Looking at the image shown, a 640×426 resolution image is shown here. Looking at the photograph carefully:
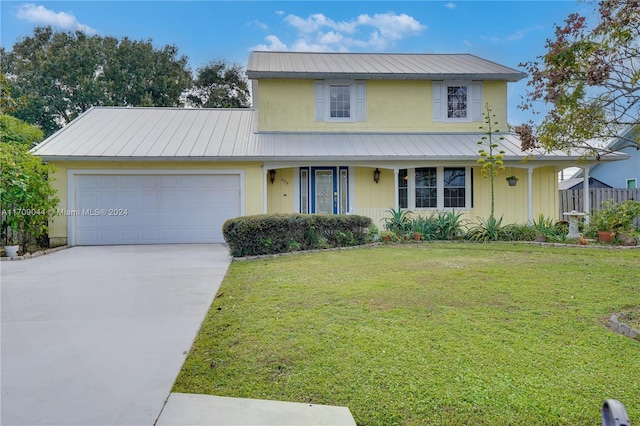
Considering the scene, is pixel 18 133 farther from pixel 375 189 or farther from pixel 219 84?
pixel 375 189

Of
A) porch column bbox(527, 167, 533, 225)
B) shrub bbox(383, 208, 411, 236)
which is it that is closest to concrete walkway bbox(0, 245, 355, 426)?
shrub bbox(383, 208, 411, 236)

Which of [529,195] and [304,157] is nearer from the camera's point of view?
[304,157]

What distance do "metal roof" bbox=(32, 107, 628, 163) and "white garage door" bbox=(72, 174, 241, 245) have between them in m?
0.86

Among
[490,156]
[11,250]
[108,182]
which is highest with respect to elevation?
[490,156]

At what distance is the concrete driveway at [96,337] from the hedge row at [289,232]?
107cm

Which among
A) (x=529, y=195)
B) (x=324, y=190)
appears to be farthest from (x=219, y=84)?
(x=529, y=195)

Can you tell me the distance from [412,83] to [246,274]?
10177mm

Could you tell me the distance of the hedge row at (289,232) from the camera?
931 cm

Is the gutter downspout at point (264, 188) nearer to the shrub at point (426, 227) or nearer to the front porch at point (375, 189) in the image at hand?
the front porch at point (375, 189)

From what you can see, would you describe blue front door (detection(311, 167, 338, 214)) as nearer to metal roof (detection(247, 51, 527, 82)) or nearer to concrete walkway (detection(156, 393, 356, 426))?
metal roof (detection(247, 51, 527, 82))

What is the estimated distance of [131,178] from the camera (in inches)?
496

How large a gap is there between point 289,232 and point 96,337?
19.6ft

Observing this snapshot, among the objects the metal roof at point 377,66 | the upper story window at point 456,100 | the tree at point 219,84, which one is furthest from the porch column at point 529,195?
the tree at point 219,84

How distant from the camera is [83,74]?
25281mm
